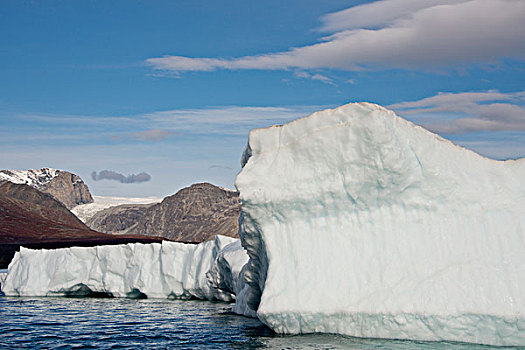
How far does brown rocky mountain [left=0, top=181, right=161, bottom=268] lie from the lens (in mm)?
85875

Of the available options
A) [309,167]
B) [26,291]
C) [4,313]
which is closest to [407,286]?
[309,167]

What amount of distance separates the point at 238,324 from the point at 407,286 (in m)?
5.77

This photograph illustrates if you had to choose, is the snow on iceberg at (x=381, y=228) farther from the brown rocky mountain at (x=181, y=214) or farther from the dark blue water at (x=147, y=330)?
the brown rocky mountain at (x=181, y=214)

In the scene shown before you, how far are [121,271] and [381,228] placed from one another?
1758 centimetres

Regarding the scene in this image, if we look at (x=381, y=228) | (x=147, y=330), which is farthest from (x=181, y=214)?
(x=381, y=228)

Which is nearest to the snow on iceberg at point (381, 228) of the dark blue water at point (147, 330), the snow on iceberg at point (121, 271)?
the dark blue water at point (147, 330)

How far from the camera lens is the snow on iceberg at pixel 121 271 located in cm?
2511

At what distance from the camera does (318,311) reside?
11.7m

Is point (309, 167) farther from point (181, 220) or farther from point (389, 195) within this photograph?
point (181, 220)

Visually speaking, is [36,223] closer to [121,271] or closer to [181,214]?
[181,214]

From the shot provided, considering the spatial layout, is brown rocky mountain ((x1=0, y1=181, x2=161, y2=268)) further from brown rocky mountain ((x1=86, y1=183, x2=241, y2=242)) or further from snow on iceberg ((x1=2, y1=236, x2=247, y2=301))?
snow on iceberg ((x1=2, y1=236, x2=247, y2=301))

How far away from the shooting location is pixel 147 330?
1483 centimetres

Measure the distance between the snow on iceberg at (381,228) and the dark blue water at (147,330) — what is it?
0.56m

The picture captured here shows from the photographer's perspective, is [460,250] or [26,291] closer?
[460,250]
